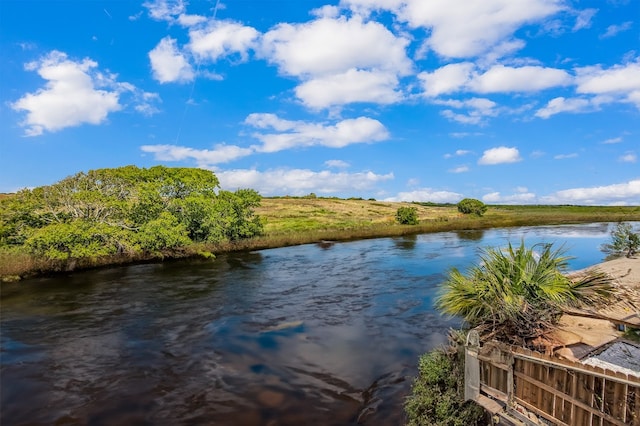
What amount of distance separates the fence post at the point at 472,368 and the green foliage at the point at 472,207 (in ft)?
319

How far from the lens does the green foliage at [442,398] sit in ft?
34.1

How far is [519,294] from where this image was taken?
12.4m

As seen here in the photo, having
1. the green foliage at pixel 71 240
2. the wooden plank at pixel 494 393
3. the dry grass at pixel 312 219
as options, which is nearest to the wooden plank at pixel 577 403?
the wooden plank at pixel 494 393

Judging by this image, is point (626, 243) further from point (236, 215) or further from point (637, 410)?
point (236, 215)

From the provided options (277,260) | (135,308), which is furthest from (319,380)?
(277,260)

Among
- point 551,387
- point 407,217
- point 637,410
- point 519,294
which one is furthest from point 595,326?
point 407,217

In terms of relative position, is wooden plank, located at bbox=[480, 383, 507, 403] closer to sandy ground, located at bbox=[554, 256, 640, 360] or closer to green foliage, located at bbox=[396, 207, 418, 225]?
sandy ground, located at bbox=[554, 256, 640, 360]

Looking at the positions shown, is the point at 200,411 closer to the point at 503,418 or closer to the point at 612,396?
the point at 503,418

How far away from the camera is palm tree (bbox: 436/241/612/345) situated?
1101cm

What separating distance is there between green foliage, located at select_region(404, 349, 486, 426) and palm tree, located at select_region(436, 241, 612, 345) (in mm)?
1505

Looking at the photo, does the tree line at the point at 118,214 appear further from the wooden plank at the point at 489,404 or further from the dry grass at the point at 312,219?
the wooden plank at the point at 489,404

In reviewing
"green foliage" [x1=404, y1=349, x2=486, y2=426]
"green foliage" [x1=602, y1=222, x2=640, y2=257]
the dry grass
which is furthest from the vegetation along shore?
"green foliage" [x1=602, y1=222, x2=640, y2=257]

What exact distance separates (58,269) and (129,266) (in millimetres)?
5947

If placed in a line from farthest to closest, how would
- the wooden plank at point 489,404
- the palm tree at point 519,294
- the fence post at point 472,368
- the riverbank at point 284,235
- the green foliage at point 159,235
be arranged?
1. the green foliage at point 159,235
2. the riverbank at point 284,235
3. the palm tree at point 519,294
4. the fence post at point 472,368
5. the wooden plank at point 489,404
